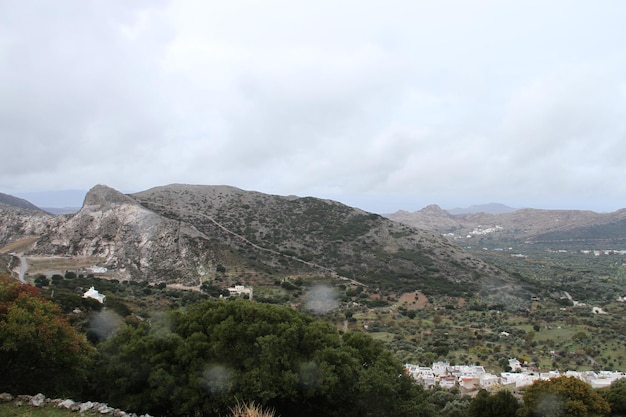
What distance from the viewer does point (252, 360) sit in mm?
12172

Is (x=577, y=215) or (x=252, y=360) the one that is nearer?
(x=252, y=360)

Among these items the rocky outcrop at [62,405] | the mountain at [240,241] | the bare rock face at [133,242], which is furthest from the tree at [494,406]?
the bare rock face at [133,242]

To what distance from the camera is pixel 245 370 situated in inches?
479

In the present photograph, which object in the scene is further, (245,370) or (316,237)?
(316,237)

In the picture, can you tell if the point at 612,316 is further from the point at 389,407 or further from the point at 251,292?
the point at 389,407

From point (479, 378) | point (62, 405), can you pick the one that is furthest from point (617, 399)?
point (62, 405)

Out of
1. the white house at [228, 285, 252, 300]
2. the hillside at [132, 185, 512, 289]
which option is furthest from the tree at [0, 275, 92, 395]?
the hillside at [132, 185, 512, 289]

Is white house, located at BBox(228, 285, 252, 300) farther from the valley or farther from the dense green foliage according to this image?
the dense green foliage

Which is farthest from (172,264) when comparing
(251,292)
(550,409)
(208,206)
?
(550,409)

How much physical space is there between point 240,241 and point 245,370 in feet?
159

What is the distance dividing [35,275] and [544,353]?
42.0m

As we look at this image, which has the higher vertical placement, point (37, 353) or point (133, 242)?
point (133, 242)

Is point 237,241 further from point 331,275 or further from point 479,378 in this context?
point 479,378

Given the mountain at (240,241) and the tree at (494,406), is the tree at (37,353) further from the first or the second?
the mountain at (240,241)
